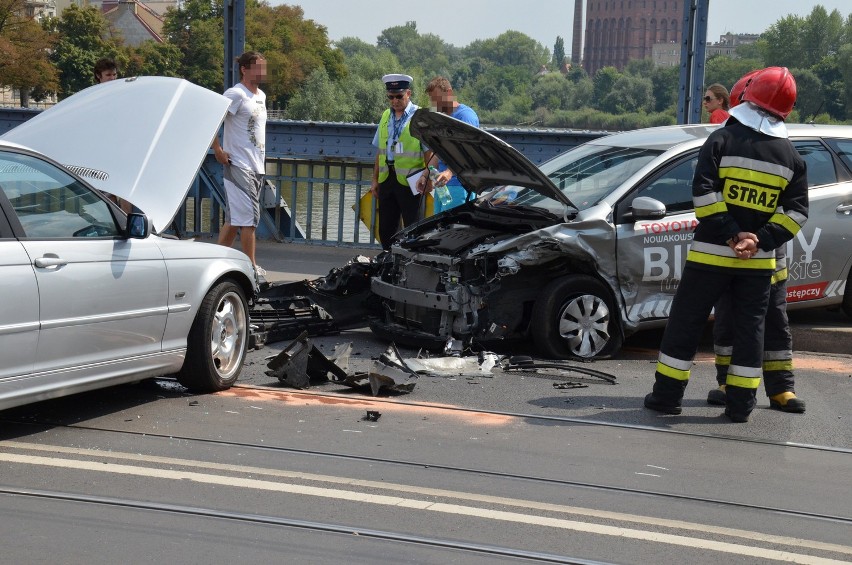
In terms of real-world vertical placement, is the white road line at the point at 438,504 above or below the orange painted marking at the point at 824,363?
below

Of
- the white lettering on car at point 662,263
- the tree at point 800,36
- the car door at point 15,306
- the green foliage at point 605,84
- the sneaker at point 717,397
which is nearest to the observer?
the car door at point 15,306

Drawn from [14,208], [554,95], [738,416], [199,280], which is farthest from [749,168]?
[554,95]

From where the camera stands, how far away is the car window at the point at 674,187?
8.27 metres

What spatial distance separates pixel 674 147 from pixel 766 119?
6.47 feet

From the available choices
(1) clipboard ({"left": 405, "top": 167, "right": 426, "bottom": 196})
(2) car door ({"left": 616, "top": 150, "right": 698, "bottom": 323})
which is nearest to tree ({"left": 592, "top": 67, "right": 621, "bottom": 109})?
(1) clipboard ({"left": 405, "top": 167, "right": 426, "bottom": 196})

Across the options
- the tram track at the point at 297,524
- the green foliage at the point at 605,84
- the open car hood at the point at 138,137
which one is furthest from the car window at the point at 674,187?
the green foliage at the point at 605,84

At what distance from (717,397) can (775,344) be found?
48 centimetres

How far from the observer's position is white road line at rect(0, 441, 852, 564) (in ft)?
14.7

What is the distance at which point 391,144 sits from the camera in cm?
1038

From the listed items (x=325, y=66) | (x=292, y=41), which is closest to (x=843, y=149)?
(x=292, y=41)

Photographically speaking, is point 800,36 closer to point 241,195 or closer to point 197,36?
point 197,36

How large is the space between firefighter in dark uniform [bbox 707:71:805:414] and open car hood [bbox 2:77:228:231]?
333cm

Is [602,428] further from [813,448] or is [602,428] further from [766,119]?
[766,119]

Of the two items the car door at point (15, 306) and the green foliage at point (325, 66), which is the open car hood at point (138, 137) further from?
the green foliage at point (325, 66)
